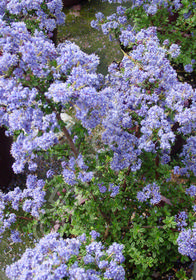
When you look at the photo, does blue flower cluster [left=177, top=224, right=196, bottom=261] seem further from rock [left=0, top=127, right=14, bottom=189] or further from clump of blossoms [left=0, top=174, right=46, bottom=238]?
rock [left=0, top=127, right=14, bottom=189]

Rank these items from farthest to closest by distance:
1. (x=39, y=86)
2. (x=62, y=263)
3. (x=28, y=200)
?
(x=28, y=200)
(x=39, y=86)
(x=62, y=263)

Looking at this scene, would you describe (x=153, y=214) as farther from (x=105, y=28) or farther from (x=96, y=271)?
(x=105, y=28)

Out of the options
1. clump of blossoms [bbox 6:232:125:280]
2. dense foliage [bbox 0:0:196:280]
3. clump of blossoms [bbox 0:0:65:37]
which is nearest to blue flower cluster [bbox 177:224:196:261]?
dense foliage [bbox 0:0:196:280]

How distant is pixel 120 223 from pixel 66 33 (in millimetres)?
4174

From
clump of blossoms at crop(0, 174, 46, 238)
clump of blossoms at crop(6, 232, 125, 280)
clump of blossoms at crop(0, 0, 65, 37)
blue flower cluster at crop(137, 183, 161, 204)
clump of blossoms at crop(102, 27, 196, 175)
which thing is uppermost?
clump of blossoms at crop(0, 0, 65, 37)

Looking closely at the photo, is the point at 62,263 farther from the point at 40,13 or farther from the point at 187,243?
the point at 40,13

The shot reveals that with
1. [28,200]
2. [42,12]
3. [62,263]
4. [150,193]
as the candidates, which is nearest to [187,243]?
[150,193]

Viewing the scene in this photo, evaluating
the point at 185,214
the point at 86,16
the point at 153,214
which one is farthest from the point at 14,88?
the point at 86,16

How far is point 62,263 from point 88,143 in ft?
2.75

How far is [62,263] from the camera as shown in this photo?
4.36 ft

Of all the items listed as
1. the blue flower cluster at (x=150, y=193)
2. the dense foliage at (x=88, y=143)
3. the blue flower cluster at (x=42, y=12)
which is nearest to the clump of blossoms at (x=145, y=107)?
the dense foliage at (x=88, y=143)

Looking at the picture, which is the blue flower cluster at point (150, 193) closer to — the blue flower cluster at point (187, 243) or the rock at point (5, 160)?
the blue flower cluster at point (187, 243)

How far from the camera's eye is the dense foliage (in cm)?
141

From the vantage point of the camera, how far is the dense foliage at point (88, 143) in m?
1.41
